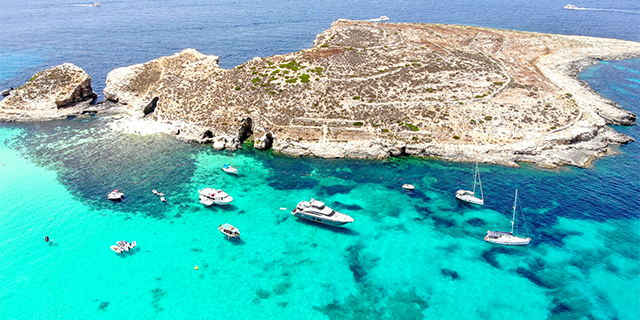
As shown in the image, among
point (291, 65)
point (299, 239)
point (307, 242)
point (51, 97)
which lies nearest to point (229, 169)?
point (299, 239)

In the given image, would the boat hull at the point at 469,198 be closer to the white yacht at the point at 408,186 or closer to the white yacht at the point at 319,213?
the white yacht at the point at 408,186

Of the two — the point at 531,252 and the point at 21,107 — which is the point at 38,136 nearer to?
the point at 21,107

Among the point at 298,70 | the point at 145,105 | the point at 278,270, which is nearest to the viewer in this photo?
the point at 278,270

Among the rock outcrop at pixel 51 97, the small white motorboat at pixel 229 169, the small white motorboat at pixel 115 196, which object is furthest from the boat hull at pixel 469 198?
the rock outcrop at pixel 51 97

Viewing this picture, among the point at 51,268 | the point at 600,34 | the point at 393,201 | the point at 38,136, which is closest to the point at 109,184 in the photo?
the point at 51,268

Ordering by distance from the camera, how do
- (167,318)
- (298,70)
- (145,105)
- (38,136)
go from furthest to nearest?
(298,70) → (145,105) → (38,136) → (167,318)

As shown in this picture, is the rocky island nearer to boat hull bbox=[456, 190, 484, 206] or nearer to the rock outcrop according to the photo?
the rock outcrop
